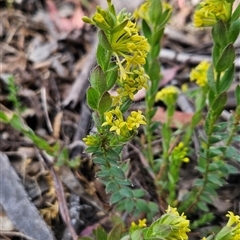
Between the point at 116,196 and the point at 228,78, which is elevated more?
the point at 228,78

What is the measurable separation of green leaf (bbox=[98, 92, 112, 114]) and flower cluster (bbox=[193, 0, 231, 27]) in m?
0.42

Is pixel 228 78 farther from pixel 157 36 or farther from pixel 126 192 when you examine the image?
pixel 126 192

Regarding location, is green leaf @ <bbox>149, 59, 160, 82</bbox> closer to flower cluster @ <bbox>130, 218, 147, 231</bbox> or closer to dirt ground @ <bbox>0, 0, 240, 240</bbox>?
dirt ground @ <bbox>0, 0, 240, 240</bbox>

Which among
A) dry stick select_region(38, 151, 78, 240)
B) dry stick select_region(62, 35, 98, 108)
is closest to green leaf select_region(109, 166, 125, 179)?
dry stick select_region(38, 151, 78, 240)

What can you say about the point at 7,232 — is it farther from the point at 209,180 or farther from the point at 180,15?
the point at 180,15

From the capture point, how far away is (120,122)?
142 cm

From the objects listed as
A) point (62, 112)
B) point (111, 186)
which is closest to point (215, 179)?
point (111, 186)

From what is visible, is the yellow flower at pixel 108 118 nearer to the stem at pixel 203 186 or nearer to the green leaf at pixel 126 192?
the green leaf at pixel 126 192

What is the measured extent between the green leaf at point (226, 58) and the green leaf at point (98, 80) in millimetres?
413

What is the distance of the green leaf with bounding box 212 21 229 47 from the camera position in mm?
1562

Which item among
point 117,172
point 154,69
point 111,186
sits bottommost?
point 111,186

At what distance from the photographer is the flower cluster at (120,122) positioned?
1414mm

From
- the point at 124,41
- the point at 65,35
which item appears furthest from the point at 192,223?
the point at 65,35

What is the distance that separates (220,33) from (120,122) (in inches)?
17.6
